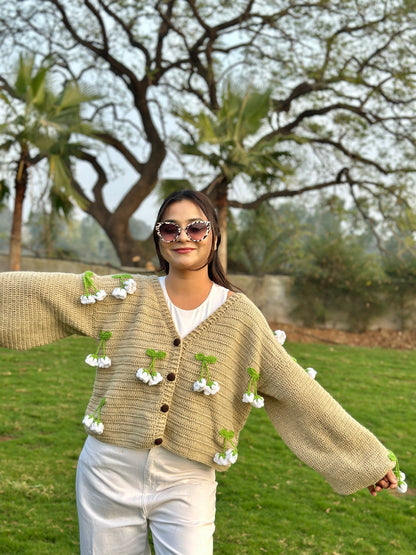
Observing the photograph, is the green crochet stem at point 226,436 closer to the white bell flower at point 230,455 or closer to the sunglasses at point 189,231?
the white bell flower at point 230,455

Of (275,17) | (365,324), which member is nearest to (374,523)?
(365,324)

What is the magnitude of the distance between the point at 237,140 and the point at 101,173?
285 inches

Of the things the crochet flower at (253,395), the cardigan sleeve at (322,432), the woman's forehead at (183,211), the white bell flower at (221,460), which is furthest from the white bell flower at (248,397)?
the woman's forehead at (183,211)

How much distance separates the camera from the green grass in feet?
12.7

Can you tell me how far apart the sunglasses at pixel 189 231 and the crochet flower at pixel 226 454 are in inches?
30.6

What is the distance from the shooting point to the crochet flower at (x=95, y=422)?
2.20 m

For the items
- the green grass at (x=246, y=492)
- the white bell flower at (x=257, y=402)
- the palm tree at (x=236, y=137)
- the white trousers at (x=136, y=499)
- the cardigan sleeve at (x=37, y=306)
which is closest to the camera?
the white trousers at (x=136, y=499)

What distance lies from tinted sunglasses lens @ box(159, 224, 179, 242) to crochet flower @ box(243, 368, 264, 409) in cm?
61

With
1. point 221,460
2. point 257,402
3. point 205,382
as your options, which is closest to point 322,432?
point 257,402

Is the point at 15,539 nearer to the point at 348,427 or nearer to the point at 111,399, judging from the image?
the point at 111,399

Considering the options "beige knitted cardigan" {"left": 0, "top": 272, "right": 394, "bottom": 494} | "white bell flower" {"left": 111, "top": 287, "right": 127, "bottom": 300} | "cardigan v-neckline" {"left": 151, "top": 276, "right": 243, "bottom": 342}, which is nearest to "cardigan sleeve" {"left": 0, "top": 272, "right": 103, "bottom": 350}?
"beige knitted cardigan" {"left": 0, "top": 272, "right": 394, "bottom": 494}

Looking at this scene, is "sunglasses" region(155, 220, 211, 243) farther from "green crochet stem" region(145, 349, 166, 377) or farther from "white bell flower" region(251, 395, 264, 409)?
"white bell flower" region(251, 395, 264, 409)

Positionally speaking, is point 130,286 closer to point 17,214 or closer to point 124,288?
point 124,288

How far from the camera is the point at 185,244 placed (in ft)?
7.50
